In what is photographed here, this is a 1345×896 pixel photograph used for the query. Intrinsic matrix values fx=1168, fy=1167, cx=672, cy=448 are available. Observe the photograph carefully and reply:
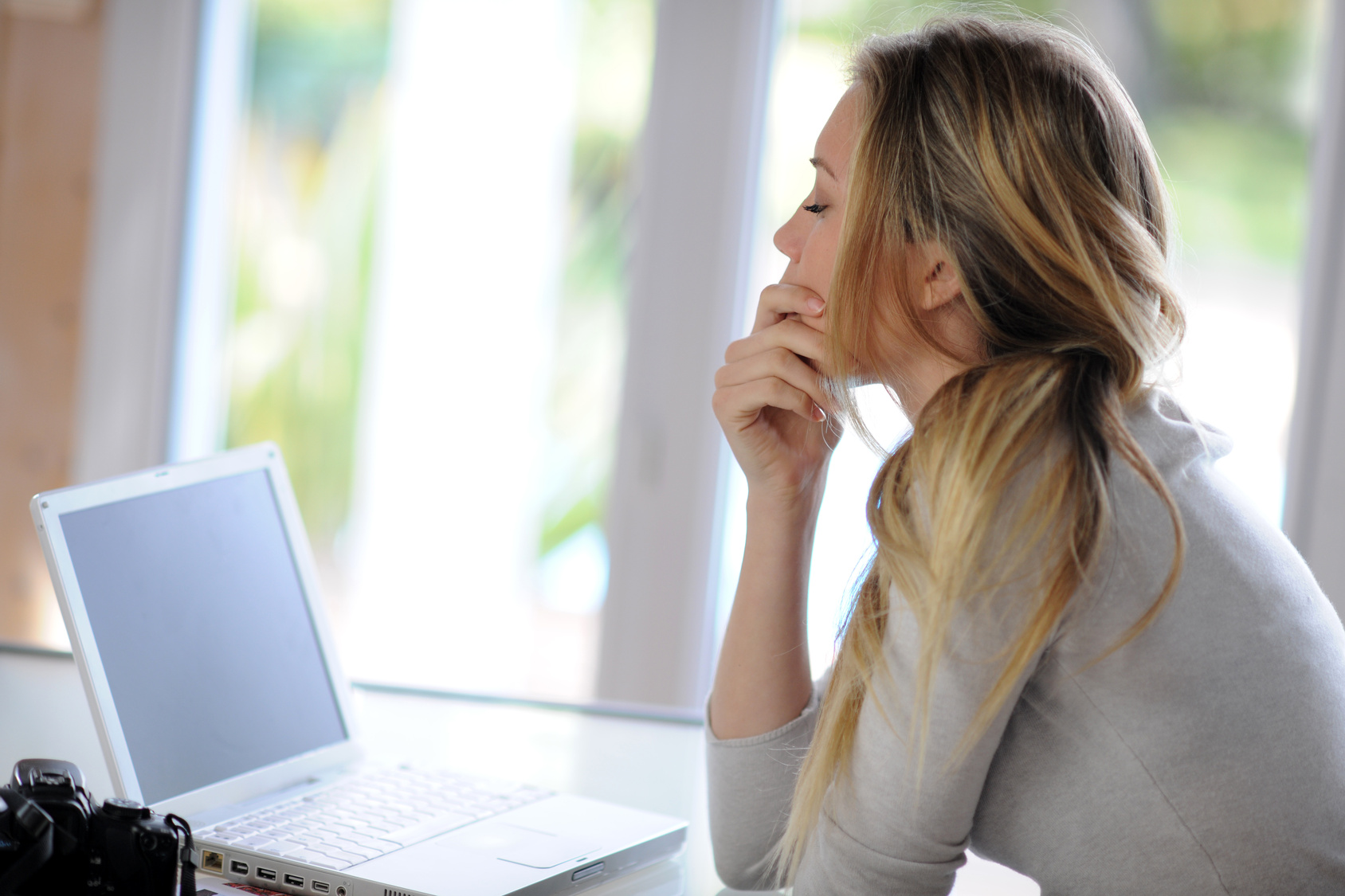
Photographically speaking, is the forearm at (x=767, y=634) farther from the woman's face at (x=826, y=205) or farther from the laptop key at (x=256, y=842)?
the laptop key at (x=256, y=842)

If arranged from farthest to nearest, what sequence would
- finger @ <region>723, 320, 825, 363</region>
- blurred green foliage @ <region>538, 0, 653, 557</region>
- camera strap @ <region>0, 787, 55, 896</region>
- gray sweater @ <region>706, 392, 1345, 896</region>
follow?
blurred green foliage @ <region>538, 0, 653, 557</region>
finger @ <region>723, 320, 825, 363</region>
gray sweater @ <region>706, 392, 1345, 896</region>
camera strap @ <region>0, 787, 55, 896</region>

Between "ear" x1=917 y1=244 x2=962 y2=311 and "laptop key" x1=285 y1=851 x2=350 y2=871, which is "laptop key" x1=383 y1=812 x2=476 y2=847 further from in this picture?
"ear" x1=917 y1=244 x2=962 y2=311

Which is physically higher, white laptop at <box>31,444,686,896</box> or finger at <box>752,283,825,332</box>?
finger at <box>752,283,825,332</box>

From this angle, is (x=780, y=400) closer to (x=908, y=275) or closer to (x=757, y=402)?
(x=757, y=402)

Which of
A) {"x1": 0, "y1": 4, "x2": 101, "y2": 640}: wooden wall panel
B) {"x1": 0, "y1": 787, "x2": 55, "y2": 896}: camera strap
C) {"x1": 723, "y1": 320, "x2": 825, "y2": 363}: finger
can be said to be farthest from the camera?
{"x1": 0, "y1": 4, "x2": 101, "y2": 640}: wooden wall panel

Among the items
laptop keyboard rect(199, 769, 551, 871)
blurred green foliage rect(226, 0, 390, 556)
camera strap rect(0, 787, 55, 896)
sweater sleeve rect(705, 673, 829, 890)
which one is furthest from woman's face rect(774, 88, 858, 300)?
blurred green foliage rect(226, 0, 390, 556)

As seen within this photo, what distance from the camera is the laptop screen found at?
81 centimetres

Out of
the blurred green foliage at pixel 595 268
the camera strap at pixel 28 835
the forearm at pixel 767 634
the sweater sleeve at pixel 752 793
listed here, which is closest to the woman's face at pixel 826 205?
the forearm at pixel 767 634

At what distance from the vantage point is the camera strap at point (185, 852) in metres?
0.64

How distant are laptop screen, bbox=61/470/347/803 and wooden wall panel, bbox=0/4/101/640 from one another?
1.73m

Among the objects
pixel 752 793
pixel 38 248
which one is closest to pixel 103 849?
pixel 752 793

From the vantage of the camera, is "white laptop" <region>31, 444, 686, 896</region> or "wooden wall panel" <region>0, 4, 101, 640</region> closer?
"white laptop" <region>31, 444, 686, 896</region>

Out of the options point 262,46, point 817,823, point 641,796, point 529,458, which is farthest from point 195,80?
point 817,823

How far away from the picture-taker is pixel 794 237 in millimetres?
934
